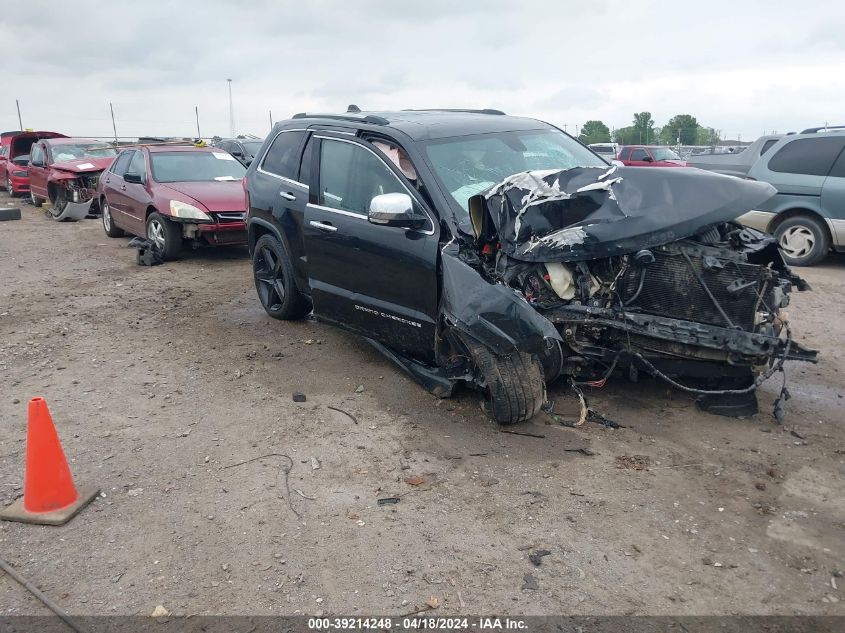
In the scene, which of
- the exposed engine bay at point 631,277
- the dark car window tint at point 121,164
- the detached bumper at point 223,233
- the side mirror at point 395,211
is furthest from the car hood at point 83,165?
the exposed engine bay at point 631,277

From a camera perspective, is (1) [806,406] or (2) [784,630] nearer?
(2) [784,630]

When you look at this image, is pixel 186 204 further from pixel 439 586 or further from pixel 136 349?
pixel 439 586

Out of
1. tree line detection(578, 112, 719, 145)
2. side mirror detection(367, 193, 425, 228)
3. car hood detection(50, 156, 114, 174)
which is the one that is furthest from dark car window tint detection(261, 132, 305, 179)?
tree line detection(578, 112, 719, 145)

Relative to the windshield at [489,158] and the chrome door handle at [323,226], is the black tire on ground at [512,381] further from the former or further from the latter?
the chrome door handle at [323,226]

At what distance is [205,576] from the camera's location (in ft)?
10.00

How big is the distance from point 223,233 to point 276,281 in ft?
10.8

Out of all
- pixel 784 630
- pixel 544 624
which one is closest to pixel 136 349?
pixel 544 624

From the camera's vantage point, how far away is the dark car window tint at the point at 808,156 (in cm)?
886

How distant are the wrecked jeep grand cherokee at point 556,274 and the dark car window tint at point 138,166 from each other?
661 cm

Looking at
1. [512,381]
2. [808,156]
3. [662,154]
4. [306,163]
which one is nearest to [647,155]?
[662,154]

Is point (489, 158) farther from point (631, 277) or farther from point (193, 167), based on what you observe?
point (193, 167)

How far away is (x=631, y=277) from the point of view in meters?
4.08

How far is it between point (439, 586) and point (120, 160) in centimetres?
1071

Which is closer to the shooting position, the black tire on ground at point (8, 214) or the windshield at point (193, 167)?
the windshield at point (193, 167)
